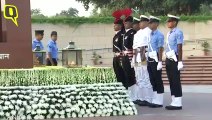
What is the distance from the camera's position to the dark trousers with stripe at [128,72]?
9695mm

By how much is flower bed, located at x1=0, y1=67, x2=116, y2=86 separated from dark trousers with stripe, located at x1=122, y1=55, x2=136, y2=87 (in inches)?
45.1

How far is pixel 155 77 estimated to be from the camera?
9.68 m

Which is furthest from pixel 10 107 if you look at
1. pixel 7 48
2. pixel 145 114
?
pixel 145 114

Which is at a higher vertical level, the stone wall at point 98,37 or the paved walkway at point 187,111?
the stone wall at point 98,37

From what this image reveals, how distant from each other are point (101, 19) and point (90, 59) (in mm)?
1842

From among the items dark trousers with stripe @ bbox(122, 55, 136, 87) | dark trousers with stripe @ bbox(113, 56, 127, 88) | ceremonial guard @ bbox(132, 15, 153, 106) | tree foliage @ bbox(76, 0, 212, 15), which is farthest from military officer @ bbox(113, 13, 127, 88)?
tree foliage @ bbox(76, 0, 212, 15)

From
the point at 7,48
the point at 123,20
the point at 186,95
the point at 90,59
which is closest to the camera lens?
the point at 7,48

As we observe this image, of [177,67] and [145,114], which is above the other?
[177,67]

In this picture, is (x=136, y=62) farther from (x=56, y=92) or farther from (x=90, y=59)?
(x=90, y=59)

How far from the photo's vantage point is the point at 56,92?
26.5ft

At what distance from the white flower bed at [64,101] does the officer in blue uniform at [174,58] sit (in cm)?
119

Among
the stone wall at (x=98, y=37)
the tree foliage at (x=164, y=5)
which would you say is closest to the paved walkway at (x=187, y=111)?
the stone wall at (x=98, y=37)

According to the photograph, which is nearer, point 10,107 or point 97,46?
point 10,107

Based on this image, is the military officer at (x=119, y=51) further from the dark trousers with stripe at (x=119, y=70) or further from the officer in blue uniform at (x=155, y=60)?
the officer in blue uniform at (x=155, y=60)
